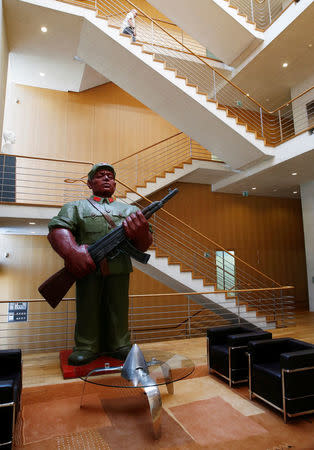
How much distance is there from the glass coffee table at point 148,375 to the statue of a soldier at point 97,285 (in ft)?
2.10

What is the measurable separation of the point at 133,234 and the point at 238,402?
2.03 meters

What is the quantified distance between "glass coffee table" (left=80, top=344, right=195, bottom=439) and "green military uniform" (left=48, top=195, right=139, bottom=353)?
0.66 metres

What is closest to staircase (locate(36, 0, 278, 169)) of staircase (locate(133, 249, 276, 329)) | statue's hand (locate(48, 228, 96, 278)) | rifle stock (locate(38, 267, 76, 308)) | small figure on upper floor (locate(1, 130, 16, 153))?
small figure on upper floor (locate(1, 130, 16, 153))

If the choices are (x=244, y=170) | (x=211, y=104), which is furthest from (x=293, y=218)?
(x=211, y=104)

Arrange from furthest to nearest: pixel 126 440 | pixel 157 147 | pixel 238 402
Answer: pixel 157 147
pixel 238 402
pixel 126 440

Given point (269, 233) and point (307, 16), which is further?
point (269, 233)

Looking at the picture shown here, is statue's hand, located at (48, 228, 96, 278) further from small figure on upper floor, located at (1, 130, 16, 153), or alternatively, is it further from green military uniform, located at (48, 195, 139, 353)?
small figure on upper floor, located at (1, 130, 16, 153)

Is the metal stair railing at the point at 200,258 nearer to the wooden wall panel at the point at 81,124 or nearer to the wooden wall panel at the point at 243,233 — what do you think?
the wooden wall panel at the point at 243,233

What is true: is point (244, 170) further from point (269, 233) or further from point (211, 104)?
point (269, 233)

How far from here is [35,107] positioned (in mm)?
8375

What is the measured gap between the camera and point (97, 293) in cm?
354

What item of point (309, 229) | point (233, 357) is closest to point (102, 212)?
point (233, 357)

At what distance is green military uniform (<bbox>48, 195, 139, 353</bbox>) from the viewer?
137 inches

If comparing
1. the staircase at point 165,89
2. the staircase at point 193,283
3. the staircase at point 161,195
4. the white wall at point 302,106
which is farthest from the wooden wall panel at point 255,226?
the staircase at point 193,283
